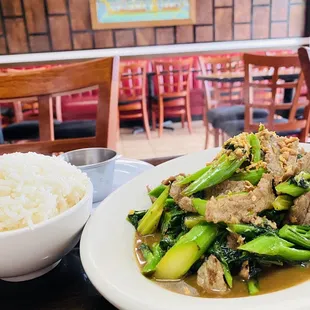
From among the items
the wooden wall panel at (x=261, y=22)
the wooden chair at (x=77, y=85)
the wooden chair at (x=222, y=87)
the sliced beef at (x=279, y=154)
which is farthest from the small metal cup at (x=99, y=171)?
the wooden wall panel at (x=261, y=22)

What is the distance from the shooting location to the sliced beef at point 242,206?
2.14 feet

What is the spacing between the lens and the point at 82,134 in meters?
3.60

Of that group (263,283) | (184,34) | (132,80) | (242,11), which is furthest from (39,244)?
(242,11)

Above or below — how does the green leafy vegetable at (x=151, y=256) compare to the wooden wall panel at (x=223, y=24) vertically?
below

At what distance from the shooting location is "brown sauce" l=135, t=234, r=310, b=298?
57 cm

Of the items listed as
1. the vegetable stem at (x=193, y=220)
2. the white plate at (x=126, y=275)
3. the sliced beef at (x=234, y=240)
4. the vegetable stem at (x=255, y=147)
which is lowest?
the white plate at (x=126, y=275)

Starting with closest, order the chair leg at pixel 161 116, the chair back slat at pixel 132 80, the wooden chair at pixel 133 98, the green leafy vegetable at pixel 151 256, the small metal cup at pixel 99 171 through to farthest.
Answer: the green leafy vegetable at pixel 151 256 < the small metal cup at pixel 99 171 < the chair back slat at pixel 132 80 < the wooden chair at pixel 133 98 < the chair leg at pixel 161 116

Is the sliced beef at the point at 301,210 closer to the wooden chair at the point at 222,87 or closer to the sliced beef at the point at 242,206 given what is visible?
the sliced beef at the point at 242,206

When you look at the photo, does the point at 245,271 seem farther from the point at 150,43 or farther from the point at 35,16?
the point at 35,16

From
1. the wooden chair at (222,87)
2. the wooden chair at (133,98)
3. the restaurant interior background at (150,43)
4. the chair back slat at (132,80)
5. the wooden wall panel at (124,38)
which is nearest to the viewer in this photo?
the wooden chair at (222,87)

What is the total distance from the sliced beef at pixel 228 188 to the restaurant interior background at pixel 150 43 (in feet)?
15.6

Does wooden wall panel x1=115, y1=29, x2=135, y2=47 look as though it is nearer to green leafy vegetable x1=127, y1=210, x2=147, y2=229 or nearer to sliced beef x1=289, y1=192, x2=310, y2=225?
green leafy vegetable x1=127, y1=210, x2=147, y2=229

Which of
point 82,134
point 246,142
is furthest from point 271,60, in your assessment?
point 246,142

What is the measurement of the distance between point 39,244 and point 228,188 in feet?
1.27
